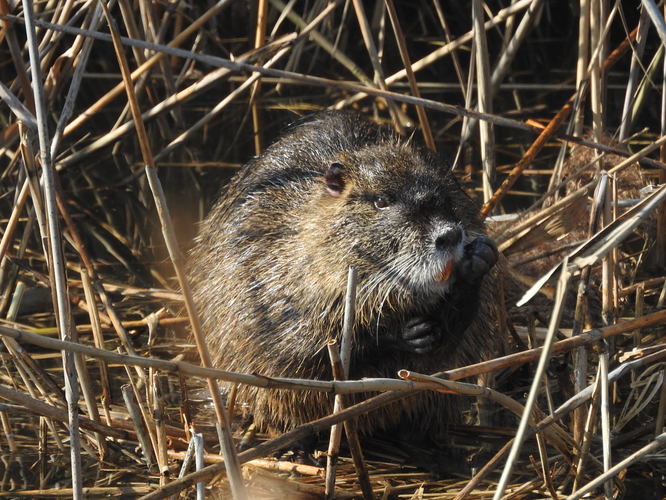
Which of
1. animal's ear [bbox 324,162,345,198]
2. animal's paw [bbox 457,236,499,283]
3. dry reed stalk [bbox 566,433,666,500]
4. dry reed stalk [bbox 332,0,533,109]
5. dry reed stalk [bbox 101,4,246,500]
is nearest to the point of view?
dry reed stalk [bbox 101,4,246,500]

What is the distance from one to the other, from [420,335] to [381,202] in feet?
1.48

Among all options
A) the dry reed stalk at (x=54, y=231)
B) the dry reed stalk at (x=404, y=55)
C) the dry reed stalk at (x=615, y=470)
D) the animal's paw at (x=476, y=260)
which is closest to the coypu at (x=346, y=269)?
the animal's paw at (x=476, y=260)

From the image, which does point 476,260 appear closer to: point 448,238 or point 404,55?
point 448,238

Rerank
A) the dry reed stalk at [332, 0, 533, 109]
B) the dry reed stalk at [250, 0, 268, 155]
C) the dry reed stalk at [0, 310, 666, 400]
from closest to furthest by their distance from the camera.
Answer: the dry reed stalk at [0, 310, 666, 400] → the dry reed stalk at [332, 0, 533, 109] → the dry reed stalk at [250, 0, 268, 155]

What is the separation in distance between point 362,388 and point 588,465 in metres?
1.02

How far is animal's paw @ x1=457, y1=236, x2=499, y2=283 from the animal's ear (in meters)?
0.51

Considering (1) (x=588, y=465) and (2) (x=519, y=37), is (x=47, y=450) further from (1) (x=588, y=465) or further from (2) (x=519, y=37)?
(2) (x=519, y=37)

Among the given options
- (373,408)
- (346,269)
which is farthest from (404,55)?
(373,408)

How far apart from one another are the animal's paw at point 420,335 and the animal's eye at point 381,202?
0.38 meters

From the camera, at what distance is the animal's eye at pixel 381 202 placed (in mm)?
3455

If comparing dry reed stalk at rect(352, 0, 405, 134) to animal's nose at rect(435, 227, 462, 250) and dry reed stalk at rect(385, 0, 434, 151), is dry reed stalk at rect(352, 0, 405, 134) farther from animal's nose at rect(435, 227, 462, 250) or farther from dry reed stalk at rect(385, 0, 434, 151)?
animal's nose at rect(435, 227, 462, 250)

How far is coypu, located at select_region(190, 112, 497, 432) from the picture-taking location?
3.36 meters

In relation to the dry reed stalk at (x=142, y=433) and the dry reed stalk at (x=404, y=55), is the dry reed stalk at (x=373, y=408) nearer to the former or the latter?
the dry reed stalk at (x=142, y=433)

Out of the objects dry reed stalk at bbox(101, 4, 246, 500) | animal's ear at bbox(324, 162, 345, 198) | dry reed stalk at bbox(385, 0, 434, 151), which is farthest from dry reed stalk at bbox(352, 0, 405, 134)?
dry reed stalk at bbox(101, 4, 246, 500)
